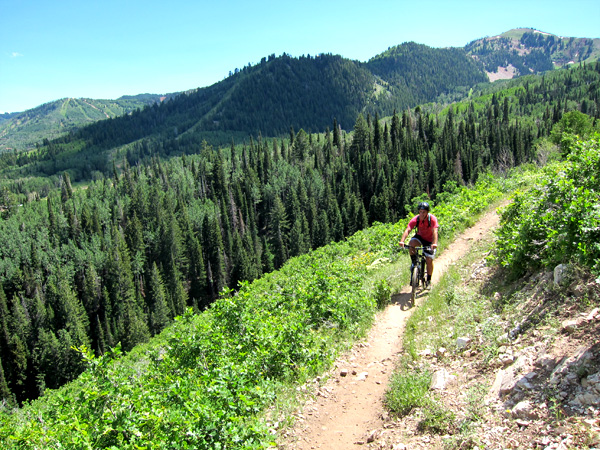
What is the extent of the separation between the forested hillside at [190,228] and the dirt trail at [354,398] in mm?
72328

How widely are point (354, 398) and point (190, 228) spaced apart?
102 meters

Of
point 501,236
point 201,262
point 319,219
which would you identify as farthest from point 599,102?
point 501,236

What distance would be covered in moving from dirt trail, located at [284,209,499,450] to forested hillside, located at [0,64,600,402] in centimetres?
7233

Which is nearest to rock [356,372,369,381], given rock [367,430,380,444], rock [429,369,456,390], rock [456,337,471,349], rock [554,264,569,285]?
rock [429,369,456,390]

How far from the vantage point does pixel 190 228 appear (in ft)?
343

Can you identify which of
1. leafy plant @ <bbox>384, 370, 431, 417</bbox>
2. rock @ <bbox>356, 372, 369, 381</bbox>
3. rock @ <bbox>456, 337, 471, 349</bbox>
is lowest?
rock @ <bbox>356, 372, 369, 381</bbox>

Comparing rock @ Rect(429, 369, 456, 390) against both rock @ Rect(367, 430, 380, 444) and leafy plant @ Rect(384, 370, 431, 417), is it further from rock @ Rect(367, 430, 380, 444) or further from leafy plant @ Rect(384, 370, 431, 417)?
rock @ Rect(367, 430, 380, 444)

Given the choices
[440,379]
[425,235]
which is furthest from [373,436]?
[425,235]

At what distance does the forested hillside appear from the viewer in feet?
257

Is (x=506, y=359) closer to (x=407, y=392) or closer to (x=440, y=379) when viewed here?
(x=440, y=379)

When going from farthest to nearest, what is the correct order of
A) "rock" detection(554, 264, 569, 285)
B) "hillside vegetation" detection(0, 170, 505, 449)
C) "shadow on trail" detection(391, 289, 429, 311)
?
1. "shadow on trail" detection(391, 289, 429, 311)
2. "rock" detection(554, 264, 569, 285)
3. "hillside vegetation" detection(0, 170, 505, 449)

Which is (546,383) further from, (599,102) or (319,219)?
(599,102)

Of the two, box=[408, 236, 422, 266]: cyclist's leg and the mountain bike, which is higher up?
box=[408, 236, 422, 266]: cyclist's leg

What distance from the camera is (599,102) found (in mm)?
182875
